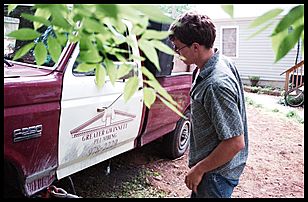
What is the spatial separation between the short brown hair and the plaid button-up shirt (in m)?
0.11

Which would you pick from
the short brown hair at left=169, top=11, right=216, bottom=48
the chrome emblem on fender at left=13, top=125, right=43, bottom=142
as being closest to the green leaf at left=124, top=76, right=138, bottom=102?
the short brown hair at left=169, top=11, right=216, bottom=48

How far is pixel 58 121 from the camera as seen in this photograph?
2.72 metres

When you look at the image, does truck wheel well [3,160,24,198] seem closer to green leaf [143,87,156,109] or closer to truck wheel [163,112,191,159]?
green leaf [143,87,156,109]

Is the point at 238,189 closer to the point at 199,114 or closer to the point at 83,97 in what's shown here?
the point at 83,97

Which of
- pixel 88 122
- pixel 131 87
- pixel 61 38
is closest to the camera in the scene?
pixel 61 38

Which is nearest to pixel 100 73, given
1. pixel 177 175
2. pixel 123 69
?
pixel 123 69

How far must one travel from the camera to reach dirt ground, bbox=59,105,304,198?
4074mm

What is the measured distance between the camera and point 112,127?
3.34 meters

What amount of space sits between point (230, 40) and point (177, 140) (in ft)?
39.7

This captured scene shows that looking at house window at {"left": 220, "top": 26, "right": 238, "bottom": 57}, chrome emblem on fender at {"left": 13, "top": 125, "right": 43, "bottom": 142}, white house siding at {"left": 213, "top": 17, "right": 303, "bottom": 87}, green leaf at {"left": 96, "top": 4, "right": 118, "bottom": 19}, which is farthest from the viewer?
house window at {"left": 220, "top": 26, "right": 238, "bottom": 57}

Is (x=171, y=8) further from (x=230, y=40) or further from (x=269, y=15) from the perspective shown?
(x=230, y=40)

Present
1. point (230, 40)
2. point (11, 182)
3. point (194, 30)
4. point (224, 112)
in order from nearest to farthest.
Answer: point (224, 112)
point (194, 30)
point (11, 182)
point (230, 40)

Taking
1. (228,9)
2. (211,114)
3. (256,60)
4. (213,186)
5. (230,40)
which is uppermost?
(230,40)
